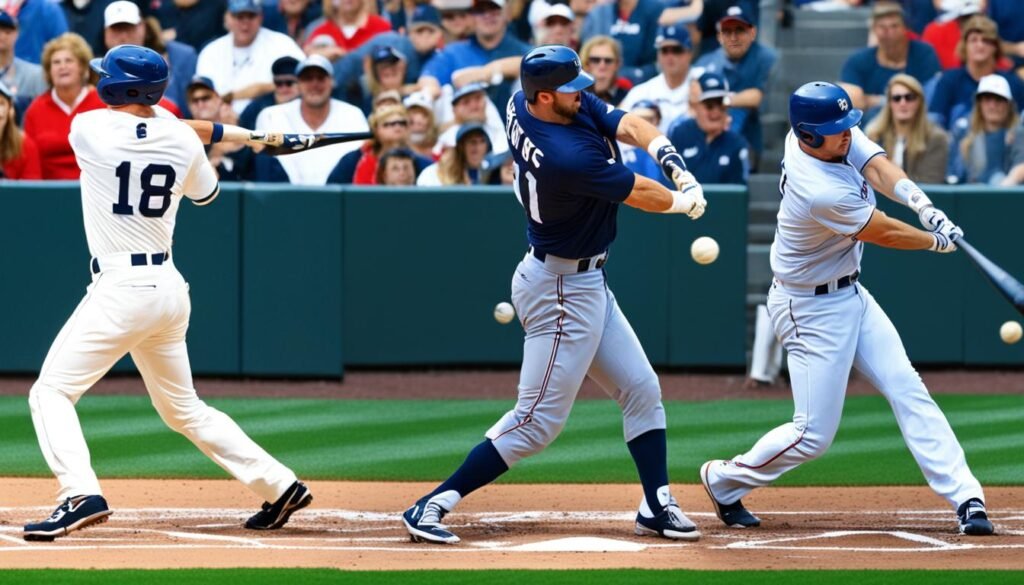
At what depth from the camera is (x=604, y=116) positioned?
6.43 m

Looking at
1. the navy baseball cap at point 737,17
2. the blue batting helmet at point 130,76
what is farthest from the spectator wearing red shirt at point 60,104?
the blue batting helmet at point 130,76

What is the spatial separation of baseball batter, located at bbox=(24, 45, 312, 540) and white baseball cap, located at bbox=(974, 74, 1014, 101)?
22.5 feet

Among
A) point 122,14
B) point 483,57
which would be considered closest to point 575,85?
point 483,57

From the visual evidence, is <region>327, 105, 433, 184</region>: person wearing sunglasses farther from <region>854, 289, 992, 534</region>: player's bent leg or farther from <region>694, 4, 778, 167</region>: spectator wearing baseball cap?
<region>854, 289, 992, 534</region>: player's bent leg

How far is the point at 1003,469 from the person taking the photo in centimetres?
839

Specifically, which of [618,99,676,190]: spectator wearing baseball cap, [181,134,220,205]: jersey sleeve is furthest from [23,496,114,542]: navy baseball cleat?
[618,99,676,190]: spectator wearing baseball cap

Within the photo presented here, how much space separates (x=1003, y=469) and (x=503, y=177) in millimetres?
4717

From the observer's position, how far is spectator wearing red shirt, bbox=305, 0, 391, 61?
44.2 feet

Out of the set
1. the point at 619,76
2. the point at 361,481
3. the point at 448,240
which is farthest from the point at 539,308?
the point at 619,76

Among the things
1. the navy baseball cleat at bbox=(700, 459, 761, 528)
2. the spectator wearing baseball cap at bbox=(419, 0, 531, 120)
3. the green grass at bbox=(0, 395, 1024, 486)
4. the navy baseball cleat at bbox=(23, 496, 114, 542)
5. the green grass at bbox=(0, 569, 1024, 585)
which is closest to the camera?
the green grass at bbox=(0, 569, 1024, 585)

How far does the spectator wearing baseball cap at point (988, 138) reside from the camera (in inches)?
462

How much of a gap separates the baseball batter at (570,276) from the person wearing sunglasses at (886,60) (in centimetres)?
649

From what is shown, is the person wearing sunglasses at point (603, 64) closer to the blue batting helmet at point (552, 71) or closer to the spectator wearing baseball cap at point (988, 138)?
the spectator wearing baseball cap at point (988, 138)

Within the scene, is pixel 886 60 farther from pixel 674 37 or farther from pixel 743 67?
pixel 674 37
